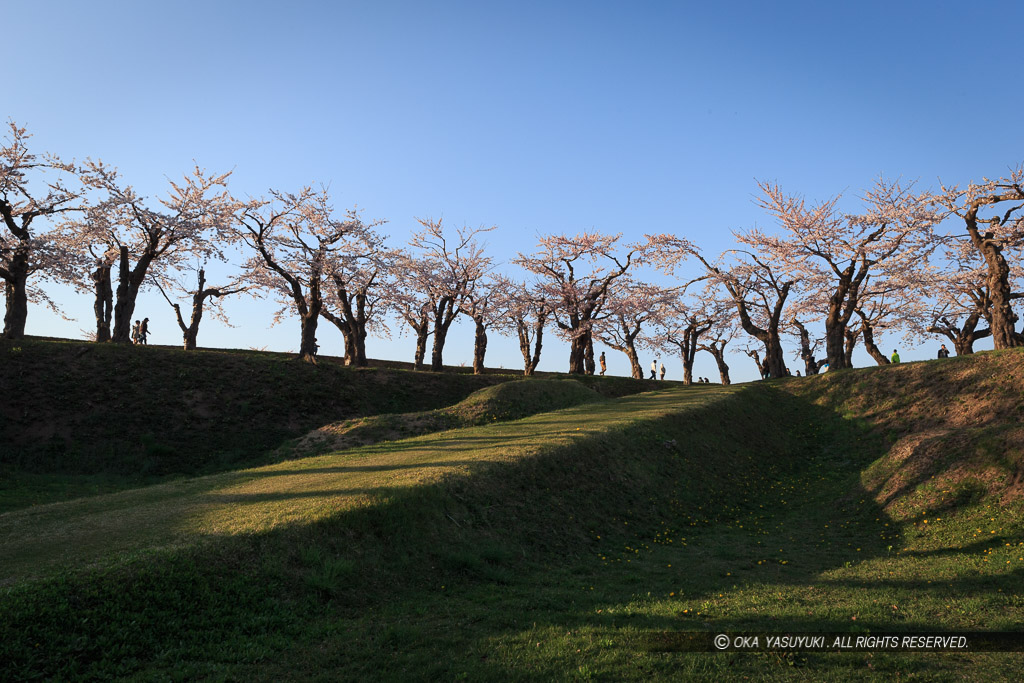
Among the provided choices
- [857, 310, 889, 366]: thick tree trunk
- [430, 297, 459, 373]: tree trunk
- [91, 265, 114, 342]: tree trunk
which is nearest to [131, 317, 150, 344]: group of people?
[91, 265, 114, 342]: tree trunk

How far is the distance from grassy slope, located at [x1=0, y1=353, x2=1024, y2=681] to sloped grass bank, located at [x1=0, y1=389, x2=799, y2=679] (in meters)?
0.04

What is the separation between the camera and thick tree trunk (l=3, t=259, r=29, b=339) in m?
31.9

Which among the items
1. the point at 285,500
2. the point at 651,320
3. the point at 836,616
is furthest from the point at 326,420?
the point at 651,320

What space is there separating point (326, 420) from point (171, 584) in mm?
21088

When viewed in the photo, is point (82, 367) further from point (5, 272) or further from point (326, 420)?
point (326, 420)

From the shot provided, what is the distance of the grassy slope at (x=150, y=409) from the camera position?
23.2 m

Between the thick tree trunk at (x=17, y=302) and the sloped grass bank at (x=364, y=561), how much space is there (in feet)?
76.3

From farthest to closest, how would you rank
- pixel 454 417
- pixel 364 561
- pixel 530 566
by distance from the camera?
1. pixel 454 417
2. pixel 530 566
3. pixel 364 561

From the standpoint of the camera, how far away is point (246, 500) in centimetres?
1409

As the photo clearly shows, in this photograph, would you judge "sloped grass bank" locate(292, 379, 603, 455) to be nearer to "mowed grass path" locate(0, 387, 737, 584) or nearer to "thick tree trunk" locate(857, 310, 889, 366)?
"mowed grass path" locate(0, 387, 737, 584)

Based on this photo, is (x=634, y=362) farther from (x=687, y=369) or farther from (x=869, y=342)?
(x=869, y=342)

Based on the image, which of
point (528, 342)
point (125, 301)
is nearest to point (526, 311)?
point (528, 342)

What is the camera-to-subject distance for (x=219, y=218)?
39.2 meters
